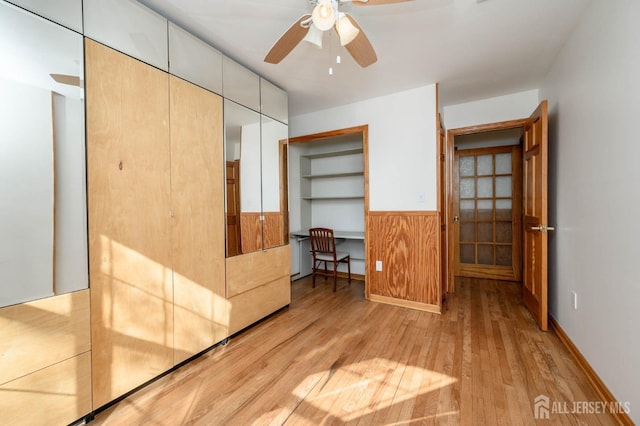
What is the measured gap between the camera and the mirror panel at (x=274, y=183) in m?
2.71

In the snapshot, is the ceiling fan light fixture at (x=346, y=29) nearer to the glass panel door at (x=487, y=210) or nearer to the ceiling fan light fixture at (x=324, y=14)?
the ceiling fan light fixture at (x=324, y=14)

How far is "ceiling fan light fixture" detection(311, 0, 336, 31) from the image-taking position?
147 cm

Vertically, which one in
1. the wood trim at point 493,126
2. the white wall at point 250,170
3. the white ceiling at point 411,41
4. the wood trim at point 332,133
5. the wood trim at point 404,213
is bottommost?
the wood trim at point 404,213

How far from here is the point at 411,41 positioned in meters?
2.19

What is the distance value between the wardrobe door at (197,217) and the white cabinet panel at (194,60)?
0.07m

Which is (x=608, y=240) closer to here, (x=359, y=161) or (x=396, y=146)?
(x=396, y=146)

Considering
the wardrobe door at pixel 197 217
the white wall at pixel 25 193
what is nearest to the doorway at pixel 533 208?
the wardrobe door at pixel 197 217

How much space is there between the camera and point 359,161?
170 inches

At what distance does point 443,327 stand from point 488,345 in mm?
418

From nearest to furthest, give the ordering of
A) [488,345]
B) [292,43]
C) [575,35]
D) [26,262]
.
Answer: [26,262] < [292,43] < [575,35] < [488,345]

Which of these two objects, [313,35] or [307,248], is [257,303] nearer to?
[307,248]

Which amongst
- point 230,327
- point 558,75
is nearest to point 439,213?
point 558,75

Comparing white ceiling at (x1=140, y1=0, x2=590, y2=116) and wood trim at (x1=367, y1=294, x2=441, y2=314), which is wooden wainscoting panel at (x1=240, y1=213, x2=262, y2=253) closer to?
white ceiling at (x1=140, y1=0, x2=590, y2=116)

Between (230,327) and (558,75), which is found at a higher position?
(558,75)
